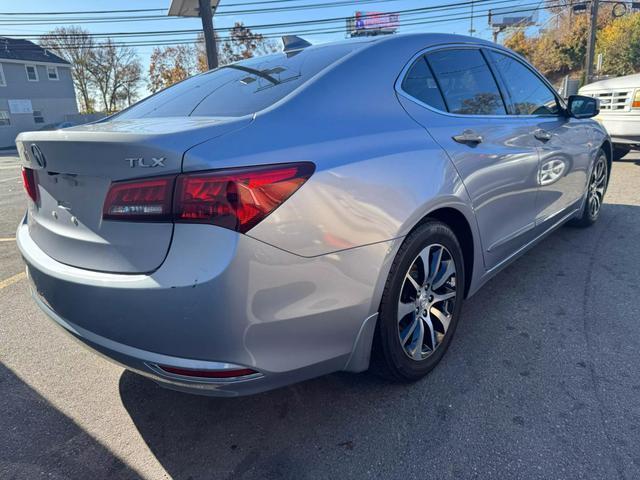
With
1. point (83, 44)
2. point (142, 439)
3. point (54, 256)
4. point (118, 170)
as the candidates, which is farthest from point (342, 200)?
point (83, 44)

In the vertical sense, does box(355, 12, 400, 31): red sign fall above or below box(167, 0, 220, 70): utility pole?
above

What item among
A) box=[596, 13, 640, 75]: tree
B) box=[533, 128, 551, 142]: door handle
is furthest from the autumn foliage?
box=[533, 128, 551, 142]: door handle

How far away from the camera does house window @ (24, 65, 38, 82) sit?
115ft

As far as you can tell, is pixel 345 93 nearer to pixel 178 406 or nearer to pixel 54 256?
pixel 54 256

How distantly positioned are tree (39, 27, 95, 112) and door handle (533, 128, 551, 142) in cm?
4738

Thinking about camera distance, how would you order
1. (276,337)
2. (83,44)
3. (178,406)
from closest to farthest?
(276,337) < (178,406) < (83,44)

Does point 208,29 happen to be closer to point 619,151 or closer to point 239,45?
point 619,151

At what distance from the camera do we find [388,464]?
1.86m

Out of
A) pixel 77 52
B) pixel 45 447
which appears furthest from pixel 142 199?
pixel 77 52

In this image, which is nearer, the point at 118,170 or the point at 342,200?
the point at 118,170

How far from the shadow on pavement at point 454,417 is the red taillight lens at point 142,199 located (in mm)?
1058

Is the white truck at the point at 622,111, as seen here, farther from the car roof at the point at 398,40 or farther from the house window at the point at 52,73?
the house window at the point at 52,73

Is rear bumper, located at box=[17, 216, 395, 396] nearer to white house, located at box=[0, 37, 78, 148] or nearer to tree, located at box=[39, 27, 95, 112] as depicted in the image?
white house, located at box=[0, 37, 78, 148]

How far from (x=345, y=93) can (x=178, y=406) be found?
169cm
